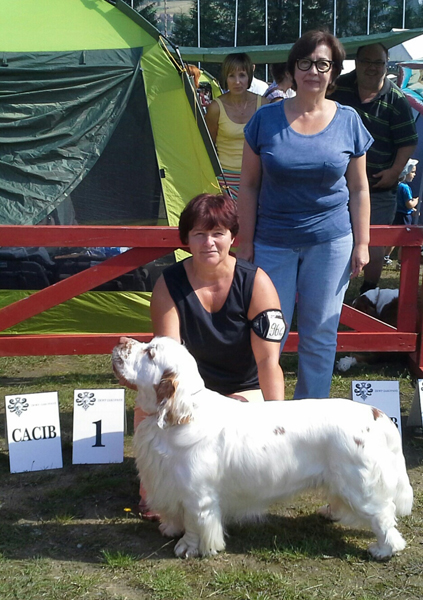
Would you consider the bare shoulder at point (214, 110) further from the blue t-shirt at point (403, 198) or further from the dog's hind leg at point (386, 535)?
the dog's hind leg at point (386, 535)

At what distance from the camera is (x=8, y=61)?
515 cm

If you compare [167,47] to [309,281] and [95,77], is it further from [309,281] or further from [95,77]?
[309,281]

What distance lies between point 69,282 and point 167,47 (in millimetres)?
2311

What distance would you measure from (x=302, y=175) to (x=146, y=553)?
5.47ft

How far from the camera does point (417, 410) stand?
377cm

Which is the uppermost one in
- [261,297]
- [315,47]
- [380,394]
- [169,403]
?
[315,47]

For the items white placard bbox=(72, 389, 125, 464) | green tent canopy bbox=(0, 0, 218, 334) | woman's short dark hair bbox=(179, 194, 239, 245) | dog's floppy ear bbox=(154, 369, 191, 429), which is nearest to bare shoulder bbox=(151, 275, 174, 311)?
woman's short dark hair bbox=(179, 194, 239, 245)

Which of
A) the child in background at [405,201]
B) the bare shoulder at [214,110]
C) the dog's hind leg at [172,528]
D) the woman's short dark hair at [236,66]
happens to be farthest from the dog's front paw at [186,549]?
the child in background at [405,201]

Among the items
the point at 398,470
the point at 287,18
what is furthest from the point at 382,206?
the point at 287,18

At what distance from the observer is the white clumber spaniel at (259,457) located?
8.24 feet

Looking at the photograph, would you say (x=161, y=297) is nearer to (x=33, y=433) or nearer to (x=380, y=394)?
(x=33, y=433)

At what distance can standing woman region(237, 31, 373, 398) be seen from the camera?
9.77 ft

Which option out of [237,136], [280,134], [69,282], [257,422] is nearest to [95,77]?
[237,136]

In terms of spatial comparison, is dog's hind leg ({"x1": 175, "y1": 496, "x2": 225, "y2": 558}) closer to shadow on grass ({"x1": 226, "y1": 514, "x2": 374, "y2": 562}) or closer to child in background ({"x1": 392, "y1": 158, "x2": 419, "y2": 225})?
shadow on grass ({"x1": 226, "y1": 514, "x2": 374, "y2": 562})
